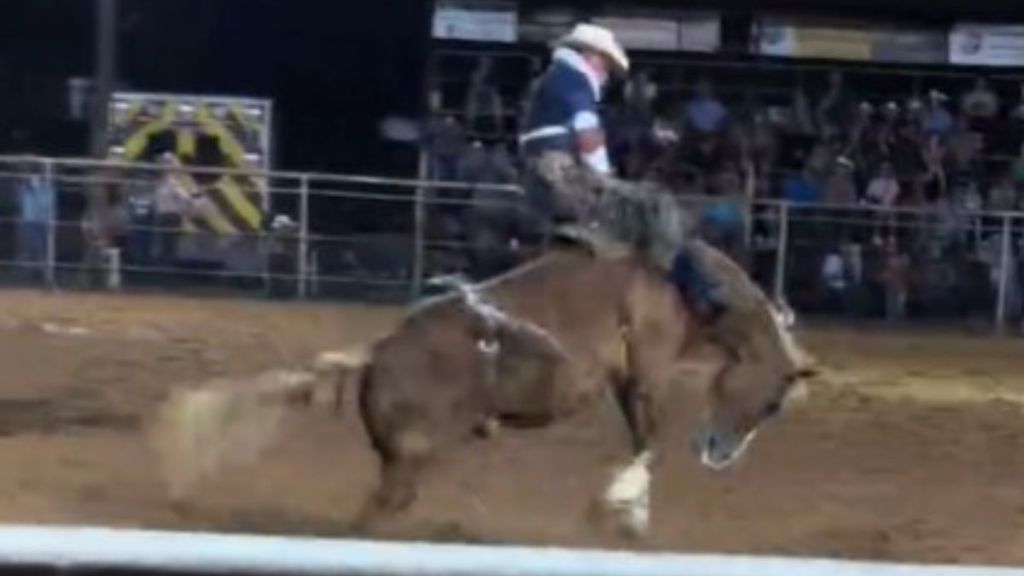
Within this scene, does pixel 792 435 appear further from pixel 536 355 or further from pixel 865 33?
pixel 865 33

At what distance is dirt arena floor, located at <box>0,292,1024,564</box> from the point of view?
9617 mm

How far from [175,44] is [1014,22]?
7.37m

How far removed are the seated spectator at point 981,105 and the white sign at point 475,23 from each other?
401 centimetres

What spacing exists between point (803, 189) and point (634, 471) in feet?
37.8

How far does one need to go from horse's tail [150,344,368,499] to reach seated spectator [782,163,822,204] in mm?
11837

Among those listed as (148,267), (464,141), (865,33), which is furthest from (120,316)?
(865,33)

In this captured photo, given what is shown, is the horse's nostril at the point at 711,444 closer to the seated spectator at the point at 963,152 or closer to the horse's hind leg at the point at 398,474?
the horse's hind leg at the point at 398,474

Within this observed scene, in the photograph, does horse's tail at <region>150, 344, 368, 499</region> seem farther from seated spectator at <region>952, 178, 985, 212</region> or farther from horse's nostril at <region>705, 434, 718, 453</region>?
seated spectator at <region>952, 178, 985, 212</region>

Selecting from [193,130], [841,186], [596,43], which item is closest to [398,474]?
[596,43]

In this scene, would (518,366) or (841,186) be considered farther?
(841,186)

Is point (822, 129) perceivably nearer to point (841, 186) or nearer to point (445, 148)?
point (841, 186)

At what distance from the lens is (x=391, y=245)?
19.5m

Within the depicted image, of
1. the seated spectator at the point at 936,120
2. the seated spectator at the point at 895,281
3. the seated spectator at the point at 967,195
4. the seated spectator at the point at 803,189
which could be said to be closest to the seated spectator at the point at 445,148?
the seated spectator at the point at 803,189

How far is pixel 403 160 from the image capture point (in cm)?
2217
